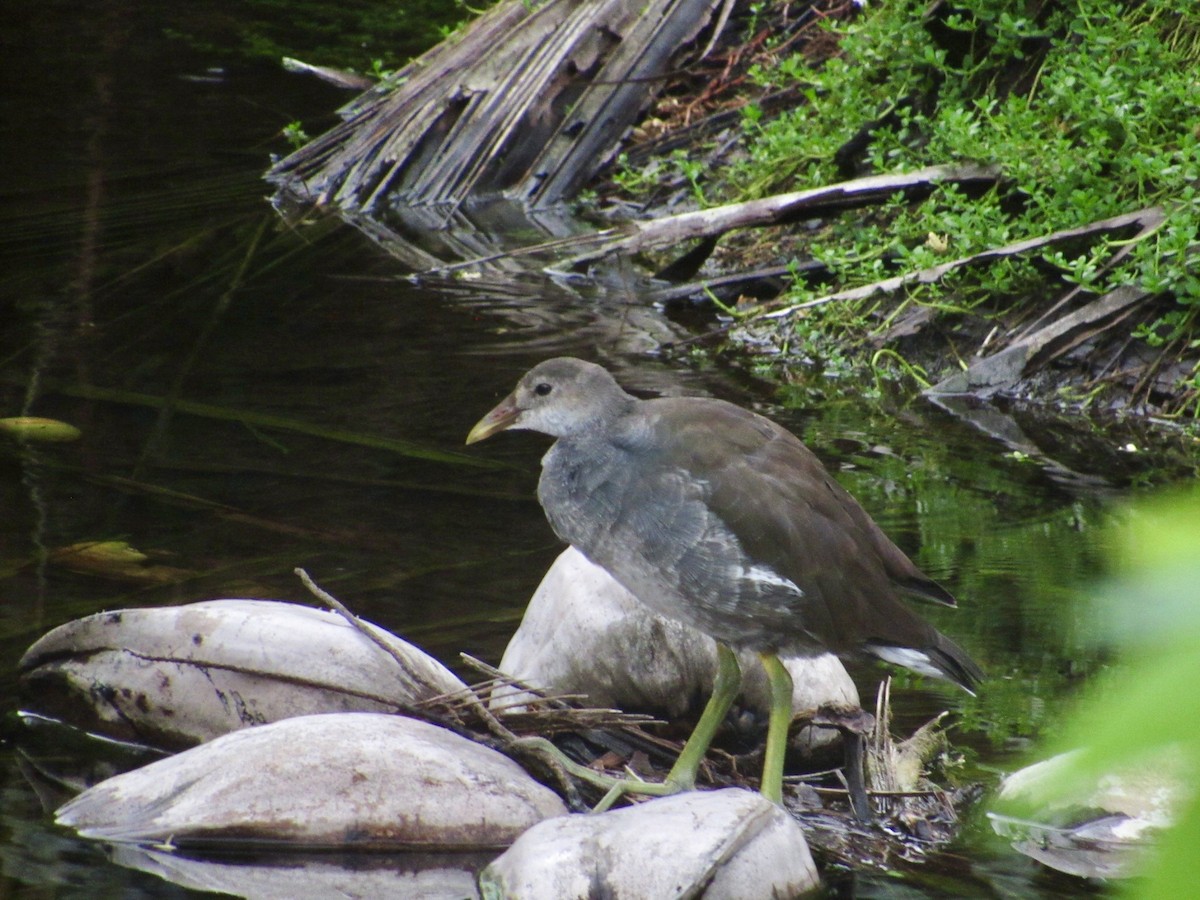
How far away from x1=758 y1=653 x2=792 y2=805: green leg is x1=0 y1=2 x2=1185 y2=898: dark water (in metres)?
0.32

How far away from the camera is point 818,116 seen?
8195 millimetres

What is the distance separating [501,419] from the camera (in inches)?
160

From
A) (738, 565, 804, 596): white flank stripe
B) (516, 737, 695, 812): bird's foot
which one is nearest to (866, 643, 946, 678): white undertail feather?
(738, 565, 804, 596): white flank stripe

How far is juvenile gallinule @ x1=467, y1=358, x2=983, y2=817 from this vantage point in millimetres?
3516

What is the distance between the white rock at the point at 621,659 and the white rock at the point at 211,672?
0.28m

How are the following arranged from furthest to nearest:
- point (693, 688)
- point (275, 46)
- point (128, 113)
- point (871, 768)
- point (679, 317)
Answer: point (275, 46), point (128, 113), point (679, 317), point (693, 688), point (871, 768)

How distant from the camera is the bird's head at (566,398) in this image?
12.5 feet

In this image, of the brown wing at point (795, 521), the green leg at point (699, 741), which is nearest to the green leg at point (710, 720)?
the green leg at point (699, 741)

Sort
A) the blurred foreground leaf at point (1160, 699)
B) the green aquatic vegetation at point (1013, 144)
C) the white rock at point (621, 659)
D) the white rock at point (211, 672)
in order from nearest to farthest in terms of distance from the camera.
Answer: the blurred foreground leaf at point (1160, 699) < the white rock at point (211, 672) < the white rock at point (621, 659) < the green aquatic vegetation at point (1013, 144)

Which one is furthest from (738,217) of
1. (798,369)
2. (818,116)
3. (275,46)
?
(275,46)

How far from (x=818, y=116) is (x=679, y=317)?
147 cm

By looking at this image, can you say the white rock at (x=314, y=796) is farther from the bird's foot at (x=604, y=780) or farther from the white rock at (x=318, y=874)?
the bird's foot at (x=604, y=780)

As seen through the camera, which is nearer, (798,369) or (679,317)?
(798,369)

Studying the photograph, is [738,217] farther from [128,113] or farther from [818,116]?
[128,113]
